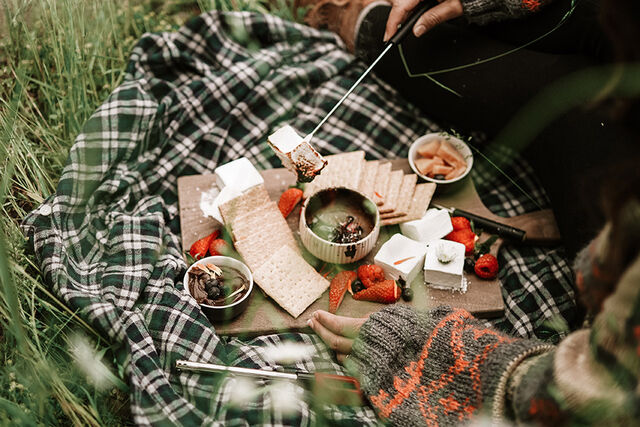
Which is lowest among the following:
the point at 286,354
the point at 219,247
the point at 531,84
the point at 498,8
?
the point at 286,354

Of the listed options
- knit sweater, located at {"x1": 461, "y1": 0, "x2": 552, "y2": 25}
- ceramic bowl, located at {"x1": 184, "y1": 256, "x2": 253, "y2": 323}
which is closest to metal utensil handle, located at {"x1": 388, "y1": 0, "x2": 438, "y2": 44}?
knit sweater, located at {"x1": 461, "y1": 0, "x2": 552, "y2": 25}

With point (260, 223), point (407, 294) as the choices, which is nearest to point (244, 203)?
point (260, 223)

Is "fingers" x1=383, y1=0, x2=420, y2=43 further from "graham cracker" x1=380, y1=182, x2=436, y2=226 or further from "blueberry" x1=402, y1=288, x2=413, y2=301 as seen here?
"blueberry" x1=402, y1=288, x2=413, y2=301

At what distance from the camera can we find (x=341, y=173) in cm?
235

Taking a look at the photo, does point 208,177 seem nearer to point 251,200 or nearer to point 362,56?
point 251,200

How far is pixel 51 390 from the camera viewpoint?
67.7 inches

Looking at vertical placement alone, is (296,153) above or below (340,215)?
above

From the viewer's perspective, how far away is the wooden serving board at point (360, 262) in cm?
203

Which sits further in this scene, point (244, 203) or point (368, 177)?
point (368, 177)

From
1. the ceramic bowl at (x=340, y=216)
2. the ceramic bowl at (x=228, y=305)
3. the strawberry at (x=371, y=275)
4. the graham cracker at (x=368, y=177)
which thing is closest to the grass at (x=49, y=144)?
the ceramic bowl at (x=228, y=305)

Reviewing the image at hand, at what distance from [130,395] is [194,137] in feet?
3.90

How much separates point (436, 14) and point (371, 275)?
1074 millimetres

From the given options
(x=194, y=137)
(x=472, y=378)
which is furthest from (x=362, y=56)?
(x=472, y=378)

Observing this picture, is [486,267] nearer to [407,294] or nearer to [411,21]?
[407,294]
